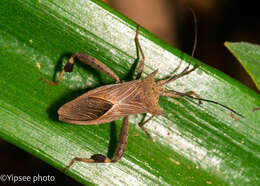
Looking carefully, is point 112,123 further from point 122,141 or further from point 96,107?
point 96,107

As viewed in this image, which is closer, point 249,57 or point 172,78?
point 249,57

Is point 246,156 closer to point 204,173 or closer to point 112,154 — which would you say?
point 204,173

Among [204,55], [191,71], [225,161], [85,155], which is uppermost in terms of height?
[204,55]

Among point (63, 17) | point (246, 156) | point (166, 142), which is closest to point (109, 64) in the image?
point (63, 17)

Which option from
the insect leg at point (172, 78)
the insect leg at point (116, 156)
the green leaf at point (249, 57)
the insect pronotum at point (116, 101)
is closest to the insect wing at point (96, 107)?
the insect pronotum at point (116, 101)

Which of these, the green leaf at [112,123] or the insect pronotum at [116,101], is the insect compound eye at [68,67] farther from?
the green leaf at [112,123]

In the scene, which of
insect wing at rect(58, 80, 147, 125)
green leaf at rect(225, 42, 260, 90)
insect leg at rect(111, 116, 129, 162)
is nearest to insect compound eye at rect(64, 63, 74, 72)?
insect wing at rect(58, 80, 147, 125)

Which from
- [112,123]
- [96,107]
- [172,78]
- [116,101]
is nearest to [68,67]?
[96,107]
